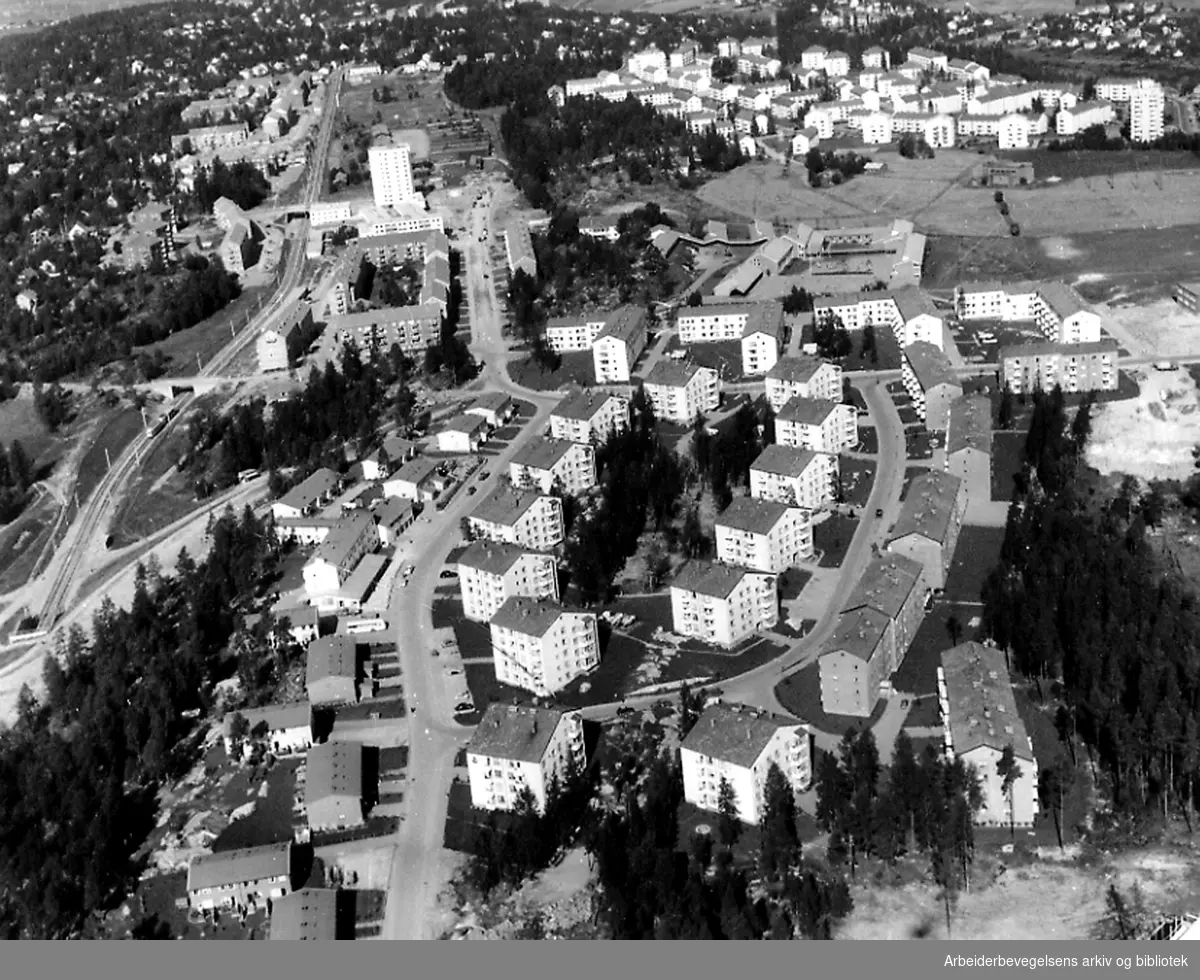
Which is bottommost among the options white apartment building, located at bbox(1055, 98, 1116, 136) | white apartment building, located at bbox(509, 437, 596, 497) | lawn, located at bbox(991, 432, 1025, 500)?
white apartment building, located at bbox(1055, 98, 1116, 136)

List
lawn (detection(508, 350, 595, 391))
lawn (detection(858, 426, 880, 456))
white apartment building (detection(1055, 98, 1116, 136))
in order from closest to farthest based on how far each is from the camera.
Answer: lawn (detection(858, 426, 880, 456))
lawn (detection(508, 350, 595, 391))
white apartment building (detection(1055, 98, 1116, 136))

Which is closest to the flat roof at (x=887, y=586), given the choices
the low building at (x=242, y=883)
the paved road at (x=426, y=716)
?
the paved road at (x=426, y=716)

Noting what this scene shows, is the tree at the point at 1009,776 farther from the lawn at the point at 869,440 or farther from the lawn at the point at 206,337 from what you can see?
the lawn at the point at 206,337

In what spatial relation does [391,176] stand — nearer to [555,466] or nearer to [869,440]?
[555,466]

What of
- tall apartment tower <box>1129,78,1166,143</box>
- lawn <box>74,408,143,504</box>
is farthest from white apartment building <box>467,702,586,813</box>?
tall apartment tower <box>1129,78,1166,143</box>

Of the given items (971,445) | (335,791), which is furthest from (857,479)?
(335,791)

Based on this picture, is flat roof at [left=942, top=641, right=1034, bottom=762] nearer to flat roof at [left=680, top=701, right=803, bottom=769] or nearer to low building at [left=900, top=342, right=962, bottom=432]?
flat roof at [left=680, top=701, right=803, bottom=769]
